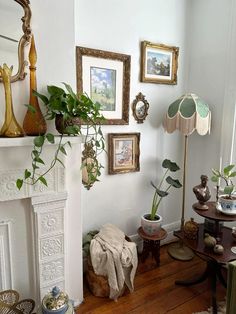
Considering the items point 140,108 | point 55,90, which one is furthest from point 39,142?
point 140,108

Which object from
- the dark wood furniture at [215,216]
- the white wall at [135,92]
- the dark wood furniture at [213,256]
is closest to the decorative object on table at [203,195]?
the dark wood furniture at [215,216]

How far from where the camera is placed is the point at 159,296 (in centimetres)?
185

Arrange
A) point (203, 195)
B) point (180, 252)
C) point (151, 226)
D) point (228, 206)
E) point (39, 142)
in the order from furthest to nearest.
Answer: point (180, 252), point (151, 226), point (203, 195), point (228, 206), point (39, 142)

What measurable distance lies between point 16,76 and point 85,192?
1.08 m

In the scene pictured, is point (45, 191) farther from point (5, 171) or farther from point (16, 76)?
point (16, 76)

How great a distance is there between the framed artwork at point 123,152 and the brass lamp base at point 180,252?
0.92 m

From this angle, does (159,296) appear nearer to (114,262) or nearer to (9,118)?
(114,262)

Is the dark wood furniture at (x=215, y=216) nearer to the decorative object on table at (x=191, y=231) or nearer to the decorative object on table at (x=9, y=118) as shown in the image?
the decorative object on table at (x=191, y=231)

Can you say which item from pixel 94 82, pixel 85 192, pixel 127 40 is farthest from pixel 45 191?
pixel 127 40

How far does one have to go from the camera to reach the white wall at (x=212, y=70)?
2.12 meters

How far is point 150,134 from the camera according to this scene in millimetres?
2344

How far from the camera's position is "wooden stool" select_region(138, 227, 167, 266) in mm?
2123

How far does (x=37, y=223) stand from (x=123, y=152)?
3.32 feet

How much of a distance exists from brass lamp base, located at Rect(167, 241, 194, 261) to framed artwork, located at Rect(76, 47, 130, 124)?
1371mm
